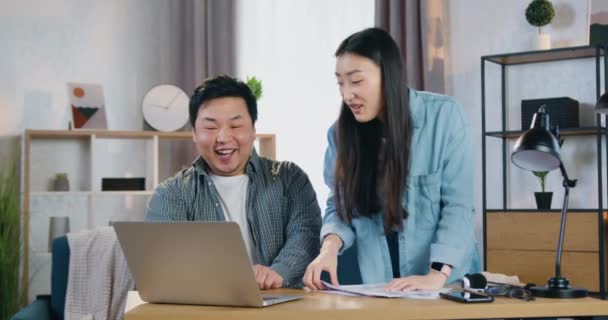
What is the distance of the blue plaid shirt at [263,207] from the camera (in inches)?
102

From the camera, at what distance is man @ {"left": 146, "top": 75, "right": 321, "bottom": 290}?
260cm

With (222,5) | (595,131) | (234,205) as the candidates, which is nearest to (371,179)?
(234,205)

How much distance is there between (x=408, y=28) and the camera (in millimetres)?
4812

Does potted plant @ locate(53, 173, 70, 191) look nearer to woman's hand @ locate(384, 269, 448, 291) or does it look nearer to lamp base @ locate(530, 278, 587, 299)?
woman's hand @ locate(384, 269, 448, 291)

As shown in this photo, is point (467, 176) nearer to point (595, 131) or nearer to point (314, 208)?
point (314, 208)

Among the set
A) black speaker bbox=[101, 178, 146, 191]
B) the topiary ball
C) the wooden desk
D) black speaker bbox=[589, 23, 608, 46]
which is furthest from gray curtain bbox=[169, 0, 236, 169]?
the wooden desk

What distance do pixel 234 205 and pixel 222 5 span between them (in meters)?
3.16

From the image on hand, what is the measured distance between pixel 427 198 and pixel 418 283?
35 cm

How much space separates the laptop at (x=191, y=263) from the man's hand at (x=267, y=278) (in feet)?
1.11

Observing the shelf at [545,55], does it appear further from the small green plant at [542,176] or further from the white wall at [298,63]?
the white wall at [298,63]

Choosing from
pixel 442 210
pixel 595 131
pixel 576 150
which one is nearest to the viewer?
A: pixel 442 210

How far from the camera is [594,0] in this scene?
446cm

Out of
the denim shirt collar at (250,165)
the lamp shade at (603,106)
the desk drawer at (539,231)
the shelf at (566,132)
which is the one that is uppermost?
the lamp shade at (603,106)

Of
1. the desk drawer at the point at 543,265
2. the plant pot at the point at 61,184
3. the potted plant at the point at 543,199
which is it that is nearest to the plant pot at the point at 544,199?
the potted plant at the point at 543,199
